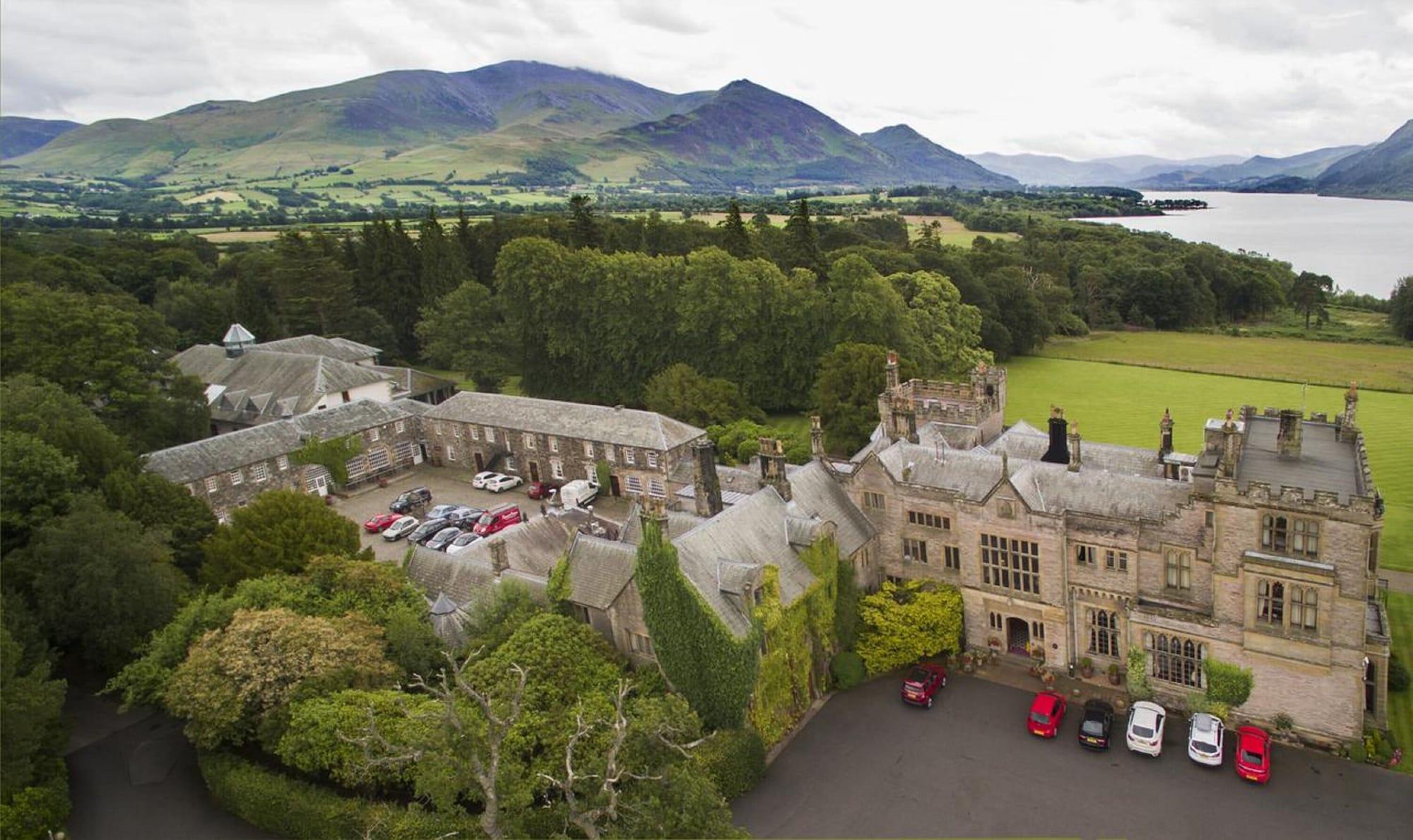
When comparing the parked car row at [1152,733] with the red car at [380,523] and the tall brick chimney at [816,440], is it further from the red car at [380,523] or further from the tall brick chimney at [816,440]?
the red car at [380,523]

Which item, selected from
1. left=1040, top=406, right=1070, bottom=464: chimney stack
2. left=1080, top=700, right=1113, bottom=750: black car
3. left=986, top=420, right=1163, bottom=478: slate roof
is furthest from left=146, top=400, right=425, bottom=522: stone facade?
left=1080, top=700, right=1113, bottom=750: black car

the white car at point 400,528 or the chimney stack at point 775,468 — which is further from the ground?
the chimney stack at point 775,468

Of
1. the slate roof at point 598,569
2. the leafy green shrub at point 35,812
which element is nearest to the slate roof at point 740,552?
the slate roof at point 598,569

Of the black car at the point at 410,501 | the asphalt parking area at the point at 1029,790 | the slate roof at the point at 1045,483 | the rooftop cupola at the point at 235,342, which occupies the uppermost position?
the rooftop cupola at the point at 235,342

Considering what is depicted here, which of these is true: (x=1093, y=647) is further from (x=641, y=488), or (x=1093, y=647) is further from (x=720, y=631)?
(x=641, y=488)

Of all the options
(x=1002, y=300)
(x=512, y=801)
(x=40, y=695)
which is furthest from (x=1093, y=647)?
(x=1002, y=300)

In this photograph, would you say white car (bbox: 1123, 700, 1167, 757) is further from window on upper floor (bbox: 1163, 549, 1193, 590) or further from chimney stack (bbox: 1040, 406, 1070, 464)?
chimney stack (bbox: 1040, 406, 1070, 464)

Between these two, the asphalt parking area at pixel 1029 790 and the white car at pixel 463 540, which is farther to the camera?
the white car at pixel 463 540
